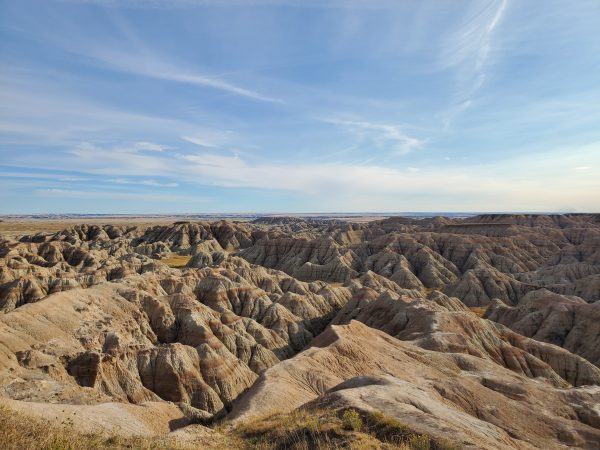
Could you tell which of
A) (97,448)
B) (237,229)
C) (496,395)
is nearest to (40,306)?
(97,448)

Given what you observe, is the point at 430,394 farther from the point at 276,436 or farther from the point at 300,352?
the point at 300,352

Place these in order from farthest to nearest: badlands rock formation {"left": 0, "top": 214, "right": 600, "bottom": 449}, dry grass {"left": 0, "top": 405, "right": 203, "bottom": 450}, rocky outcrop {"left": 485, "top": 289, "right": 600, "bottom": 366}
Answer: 1. rocky outcrop {"left": 485, "top": 289, "right": 600, "bottom": 366}
2. badlands rock formation {"left": 0, "top": 214, "right": 600, "bottom": 449}
3. dry grass {"left": 0, "top": 405, "right": 203, "bottom": 450}

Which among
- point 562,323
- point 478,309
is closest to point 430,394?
point 562,323

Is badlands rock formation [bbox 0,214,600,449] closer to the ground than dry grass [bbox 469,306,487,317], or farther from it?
farther from it

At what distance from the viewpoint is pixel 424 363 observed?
2820cm

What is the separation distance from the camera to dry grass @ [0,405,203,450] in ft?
29.1

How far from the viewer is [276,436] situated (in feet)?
42.4

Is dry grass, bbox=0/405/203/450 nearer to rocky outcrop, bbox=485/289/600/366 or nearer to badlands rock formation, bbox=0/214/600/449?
badlands rock formation, bbox=0/214/600/449

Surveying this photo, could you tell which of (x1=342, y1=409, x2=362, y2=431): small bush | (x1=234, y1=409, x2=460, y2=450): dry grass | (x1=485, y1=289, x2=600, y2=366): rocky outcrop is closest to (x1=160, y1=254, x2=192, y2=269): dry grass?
(x1=485, y1=289, x2=600, y2=366): rocky outcrop

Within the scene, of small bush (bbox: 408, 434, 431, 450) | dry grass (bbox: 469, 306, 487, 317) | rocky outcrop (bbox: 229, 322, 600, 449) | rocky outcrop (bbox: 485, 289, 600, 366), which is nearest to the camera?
small bush (bbox: 408, 434, 431, 450)

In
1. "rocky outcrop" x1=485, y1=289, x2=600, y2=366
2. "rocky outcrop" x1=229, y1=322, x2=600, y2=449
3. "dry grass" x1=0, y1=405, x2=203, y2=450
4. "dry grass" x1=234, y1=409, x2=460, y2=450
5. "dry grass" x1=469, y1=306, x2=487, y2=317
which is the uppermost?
"dry grass" x1=0, y1=405, x2=203, y2=450

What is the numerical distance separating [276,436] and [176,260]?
11171 centimetres

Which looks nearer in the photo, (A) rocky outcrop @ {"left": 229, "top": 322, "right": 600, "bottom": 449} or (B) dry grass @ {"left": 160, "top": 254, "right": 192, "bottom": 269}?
(A) rocky outcrop @ {"left": 229, "top": 322, "right": 600, "bottom": 449}

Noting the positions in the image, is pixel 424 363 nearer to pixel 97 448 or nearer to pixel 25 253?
pixel 97 448
